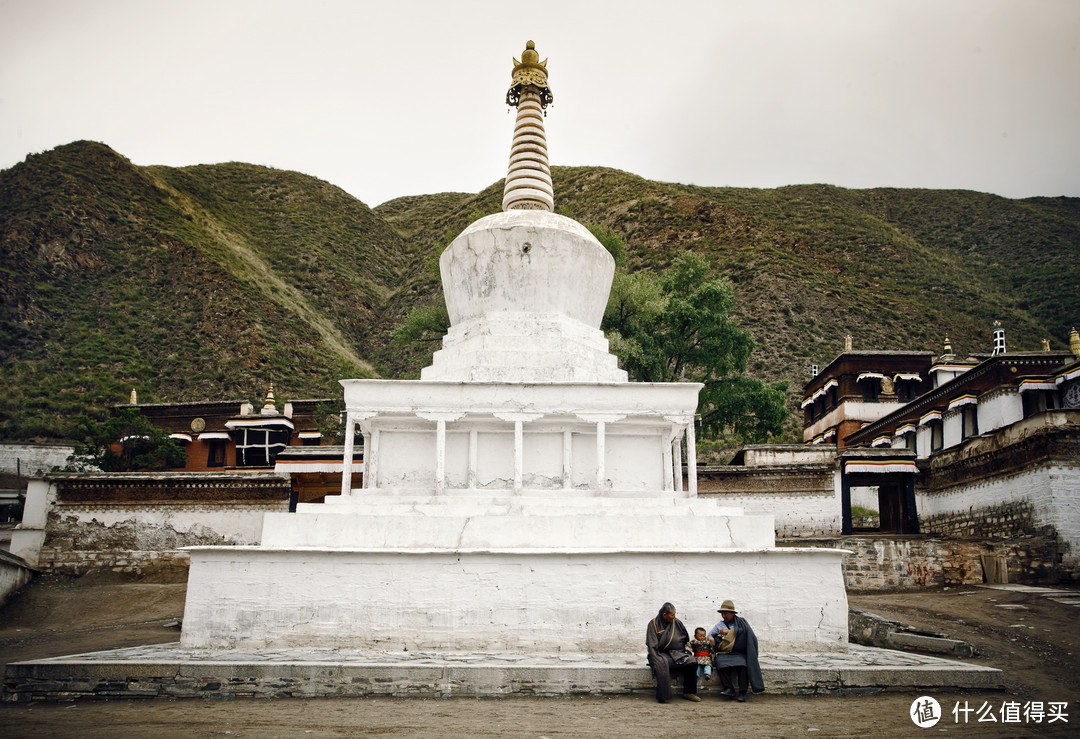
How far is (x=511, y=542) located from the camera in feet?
37.1

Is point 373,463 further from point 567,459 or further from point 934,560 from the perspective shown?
point 934,560

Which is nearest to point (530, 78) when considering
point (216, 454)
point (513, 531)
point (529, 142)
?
point (529, 142)

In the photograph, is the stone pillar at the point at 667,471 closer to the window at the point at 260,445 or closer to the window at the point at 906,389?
the window at the point at 260,445

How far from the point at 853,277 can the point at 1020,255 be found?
1886 centimetres

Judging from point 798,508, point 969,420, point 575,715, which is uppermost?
point 969,420

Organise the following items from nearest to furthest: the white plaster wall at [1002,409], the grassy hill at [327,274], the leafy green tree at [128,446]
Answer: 1. the white plaster wall at [1002,409]
2. the leafy green tree at [128,446]
3. the grassy hill at [327,274]

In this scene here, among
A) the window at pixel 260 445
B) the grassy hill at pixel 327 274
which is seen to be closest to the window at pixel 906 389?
the grassy hill at pixel 327 274

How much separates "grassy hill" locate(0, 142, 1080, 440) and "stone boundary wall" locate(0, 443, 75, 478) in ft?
4.31

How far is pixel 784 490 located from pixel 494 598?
44.1ft

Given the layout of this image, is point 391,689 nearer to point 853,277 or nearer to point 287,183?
point 853,277

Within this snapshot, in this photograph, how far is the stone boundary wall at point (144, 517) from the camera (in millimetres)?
19594

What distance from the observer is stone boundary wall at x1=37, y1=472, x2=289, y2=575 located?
1959cm

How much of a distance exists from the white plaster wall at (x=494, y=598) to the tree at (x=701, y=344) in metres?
14.8

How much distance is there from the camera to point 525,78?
1739cm
